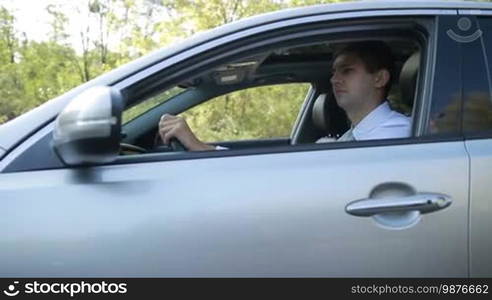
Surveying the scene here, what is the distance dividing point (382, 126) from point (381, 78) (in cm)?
39

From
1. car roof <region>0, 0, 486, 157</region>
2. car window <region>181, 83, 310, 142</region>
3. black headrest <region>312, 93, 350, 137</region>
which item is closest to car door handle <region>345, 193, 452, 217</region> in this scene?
car roof <region>0, 0, 486, 157</region>

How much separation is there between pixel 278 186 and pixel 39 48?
13.2 m

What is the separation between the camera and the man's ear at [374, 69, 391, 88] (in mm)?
2674

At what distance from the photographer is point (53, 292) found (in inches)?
69.2

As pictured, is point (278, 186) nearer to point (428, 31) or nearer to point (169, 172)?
point (169, 172)

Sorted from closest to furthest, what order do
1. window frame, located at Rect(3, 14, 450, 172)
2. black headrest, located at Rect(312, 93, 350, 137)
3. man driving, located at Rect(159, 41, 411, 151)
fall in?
window frame, located at Rect(3, 14, 450, 172), man driving, located at Rect(159, 41, 411, 151), black headrest, located at Rect(312, 93, 350, 137)

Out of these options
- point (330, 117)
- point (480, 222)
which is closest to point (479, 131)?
point (480, 222)

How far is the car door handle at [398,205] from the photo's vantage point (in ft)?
5.94

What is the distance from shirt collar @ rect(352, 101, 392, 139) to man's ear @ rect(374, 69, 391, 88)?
0.10 m

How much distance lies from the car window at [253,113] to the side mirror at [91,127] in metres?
1.81

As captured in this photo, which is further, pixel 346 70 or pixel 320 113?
pixel 320 113

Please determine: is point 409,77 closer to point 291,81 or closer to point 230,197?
point 230,197

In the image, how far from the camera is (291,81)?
12.6 ft

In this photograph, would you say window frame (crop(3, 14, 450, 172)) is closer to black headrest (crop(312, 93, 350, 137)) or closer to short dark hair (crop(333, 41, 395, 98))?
short dark hair (crop(333, 41, 395, 98))
